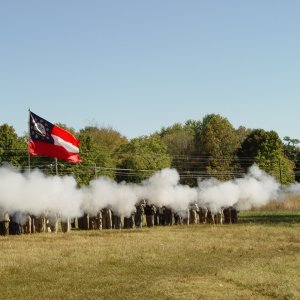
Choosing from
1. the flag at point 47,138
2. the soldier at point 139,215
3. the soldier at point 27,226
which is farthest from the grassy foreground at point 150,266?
the soldier at point 139,215

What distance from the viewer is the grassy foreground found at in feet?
51.2

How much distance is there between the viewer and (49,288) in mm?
16266

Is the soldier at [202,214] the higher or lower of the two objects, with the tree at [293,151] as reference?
lower

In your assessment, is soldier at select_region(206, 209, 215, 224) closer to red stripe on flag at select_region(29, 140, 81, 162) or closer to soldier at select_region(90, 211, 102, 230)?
soldier at select_region(90, 211, 102, 230)

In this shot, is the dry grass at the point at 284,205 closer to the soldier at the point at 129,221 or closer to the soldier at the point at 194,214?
the soldier at the point at 194,214

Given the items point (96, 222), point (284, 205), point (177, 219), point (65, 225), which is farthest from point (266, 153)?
point (65, 225)

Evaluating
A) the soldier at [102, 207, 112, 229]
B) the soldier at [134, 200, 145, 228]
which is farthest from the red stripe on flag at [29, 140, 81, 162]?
the soldier at [134, 200, 145, 228]

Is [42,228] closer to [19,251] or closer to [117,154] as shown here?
[19,251]

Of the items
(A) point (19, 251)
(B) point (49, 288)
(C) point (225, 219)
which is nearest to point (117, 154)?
(C) point (225, 219)

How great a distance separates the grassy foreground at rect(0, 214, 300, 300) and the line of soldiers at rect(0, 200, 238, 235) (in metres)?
2.05

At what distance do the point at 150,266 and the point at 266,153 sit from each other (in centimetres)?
6502

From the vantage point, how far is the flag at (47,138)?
31.8 metres

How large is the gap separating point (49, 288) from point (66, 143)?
1672 cm

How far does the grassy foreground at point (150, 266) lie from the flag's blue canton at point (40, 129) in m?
5.24
